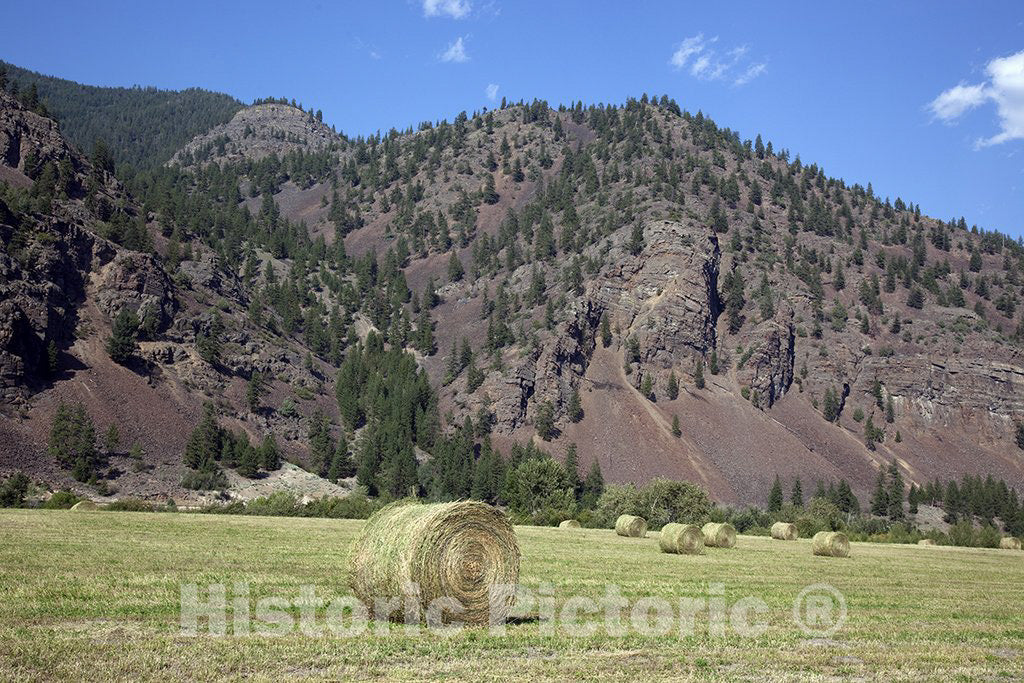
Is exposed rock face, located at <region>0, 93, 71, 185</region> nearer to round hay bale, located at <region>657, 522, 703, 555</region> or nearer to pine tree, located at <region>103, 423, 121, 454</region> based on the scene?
pine tree, located at <region>103, 423, 121, 454</region>

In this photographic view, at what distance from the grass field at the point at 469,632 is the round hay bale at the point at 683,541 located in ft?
24.6

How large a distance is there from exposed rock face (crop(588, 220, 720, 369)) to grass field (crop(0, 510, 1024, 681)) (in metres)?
131

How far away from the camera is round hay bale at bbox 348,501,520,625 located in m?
16.9

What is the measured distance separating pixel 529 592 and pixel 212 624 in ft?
27.6

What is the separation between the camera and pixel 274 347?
14188cm

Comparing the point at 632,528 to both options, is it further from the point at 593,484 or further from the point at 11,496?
the point at 593,484

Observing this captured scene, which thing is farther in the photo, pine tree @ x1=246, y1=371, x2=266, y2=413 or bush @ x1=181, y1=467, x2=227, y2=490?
pine tree @ x1=246, y1=371, x2=266, y2=413

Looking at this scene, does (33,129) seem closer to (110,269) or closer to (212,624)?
(110,269)

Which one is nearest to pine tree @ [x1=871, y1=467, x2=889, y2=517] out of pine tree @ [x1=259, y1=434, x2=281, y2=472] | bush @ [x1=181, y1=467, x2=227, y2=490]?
pine tree @ [x1=259, y1=434, x2=281, y2=472]

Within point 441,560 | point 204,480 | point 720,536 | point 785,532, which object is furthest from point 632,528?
point 204,480

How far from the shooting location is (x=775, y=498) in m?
116

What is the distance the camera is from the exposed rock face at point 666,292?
161 metres

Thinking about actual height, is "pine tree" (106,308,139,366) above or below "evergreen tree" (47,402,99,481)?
above

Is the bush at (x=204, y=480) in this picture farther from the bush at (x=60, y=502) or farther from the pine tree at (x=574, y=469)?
the pine tree at (x=574, y=469)
